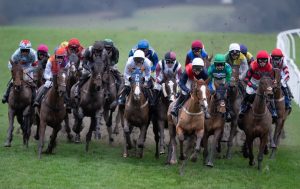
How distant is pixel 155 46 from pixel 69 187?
879 inches

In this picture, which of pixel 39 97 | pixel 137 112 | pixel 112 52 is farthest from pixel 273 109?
pixel 39 97

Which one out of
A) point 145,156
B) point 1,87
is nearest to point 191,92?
point 145,156

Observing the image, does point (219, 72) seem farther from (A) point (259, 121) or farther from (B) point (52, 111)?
(B) point (52, 111)

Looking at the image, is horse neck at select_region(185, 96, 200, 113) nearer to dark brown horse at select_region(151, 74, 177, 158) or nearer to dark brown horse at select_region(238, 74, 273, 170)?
dark brown horse at select_region(238, 74, 273, 170)

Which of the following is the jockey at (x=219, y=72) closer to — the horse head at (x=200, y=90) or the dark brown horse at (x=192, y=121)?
the dark brown horse at (x=192, y=121)

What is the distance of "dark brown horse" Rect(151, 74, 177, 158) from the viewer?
14773mm

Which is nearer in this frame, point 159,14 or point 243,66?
point 243,66

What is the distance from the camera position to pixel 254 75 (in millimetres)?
14430

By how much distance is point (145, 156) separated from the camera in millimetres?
14961

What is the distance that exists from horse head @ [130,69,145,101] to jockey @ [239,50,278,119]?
6.12ft

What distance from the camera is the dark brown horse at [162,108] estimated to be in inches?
582

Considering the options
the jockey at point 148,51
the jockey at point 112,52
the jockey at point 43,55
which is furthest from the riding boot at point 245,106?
the jockey at point 43,55

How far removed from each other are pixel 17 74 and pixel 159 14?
25.3 meters

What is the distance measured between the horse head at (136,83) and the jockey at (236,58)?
6.93 feet
